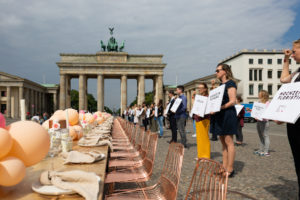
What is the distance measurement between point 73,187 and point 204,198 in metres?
1.05

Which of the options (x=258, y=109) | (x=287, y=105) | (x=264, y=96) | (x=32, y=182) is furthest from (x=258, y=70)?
(x=32, y=182)

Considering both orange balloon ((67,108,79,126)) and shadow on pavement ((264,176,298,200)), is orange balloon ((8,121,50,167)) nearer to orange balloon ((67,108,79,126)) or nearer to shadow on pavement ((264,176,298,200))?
orange balloon ((67,108,79,126))

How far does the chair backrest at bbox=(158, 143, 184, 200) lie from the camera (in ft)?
7.34

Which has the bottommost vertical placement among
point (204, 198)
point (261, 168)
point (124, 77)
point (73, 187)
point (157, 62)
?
point (261, 168)

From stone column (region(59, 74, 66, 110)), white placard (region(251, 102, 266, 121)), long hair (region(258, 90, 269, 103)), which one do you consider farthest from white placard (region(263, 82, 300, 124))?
stone column (region(59, 74, 66, 110))

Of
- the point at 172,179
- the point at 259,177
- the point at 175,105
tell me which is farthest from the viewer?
the point at 175,105

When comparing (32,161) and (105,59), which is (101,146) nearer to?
(32,161)

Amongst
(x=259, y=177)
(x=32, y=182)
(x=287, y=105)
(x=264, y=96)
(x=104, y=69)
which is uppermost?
(x=104, y=69)

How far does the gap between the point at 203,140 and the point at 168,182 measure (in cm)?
354

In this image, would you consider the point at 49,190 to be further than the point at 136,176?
No

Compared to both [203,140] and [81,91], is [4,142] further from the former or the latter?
[81,91]

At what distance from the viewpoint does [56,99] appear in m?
73.8

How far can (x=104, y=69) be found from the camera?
50.5 meters

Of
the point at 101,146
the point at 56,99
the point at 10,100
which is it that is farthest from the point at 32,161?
the point at 56,99
